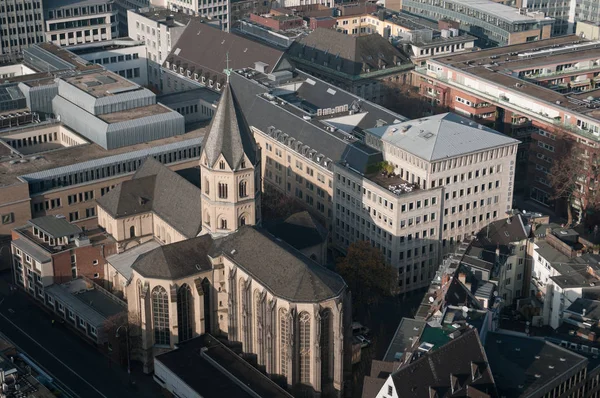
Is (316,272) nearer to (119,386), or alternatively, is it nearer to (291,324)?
(291,324)

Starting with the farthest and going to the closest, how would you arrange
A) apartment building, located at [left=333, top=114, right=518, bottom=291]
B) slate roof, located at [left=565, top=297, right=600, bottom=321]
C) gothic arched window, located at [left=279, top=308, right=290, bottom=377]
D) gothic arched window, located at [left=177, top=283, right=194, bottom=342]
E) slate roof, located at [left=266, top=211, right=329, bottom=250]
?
apartment building, located at [left=333, top=114, right=518, bottom=291], slate roof, located at [left=266, top=211, right=329, bottom=250], gothic arched window, located at [left=177, top=283, right=194, bottom=342], slate roof, located at [left=565, top=297, right=600, bottom=321], gothic arched window, located at [left=279, top=308, right=290, bottom=377]

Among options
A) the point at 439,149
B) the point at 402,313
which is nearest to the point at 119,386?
the point at 402,313

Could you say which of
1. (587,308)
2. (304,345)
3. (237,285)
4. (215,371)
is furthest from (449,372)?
(237,285)

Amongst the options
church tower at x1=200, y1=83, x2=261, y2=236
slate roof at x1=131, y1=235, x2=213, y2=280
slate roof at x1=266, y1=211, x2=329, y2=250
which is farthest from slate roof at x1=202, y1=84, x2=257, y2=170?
slate roof at x1=266, y1=211, x2=329, y2=250

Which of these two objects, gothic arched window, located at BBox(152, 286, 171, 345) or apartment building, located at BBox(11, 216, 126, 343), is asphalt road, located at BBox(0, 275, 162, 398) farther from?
gothic arched window, located at BBox(152, 286, 171, 345)

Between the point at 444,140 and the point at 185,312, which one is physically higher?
the point at 444,140

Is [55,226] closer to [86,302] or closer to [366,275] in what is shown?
[86,302]
